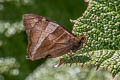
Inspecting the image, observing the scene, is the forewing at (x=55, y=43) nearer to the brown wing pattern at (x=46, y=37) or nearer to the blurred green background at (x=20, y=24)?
the brown wing pattern at (x=46, y=37)

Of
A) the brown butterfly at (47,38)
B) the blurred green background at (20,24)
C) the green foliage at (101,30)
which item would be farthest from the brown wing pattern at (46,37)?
the blurred green background at (20,24)

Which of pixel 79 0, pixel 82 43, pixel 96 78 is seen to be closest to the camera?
pixel 82 43

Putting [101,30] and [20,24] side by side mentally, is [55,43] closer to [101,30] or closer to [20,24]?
[101,30]

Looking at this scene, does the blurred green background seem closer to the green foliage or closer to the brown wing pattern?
the brown wing pattern

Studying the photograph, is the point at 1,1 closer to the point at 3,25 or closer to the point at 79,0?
the point at 3,25

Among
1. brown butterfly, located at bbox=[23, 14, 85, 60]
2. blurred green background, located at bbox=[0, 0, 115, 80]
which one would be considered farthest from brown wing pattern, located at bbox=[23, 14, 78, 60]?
blurred green background, located at bbox=[0, 0, 115, 80]

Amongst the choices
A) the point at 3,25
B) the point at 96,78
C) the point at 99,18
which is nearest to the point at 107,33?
the point at 99,18

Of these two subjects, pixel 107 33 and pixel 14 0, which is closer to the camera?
pixel 107 33
